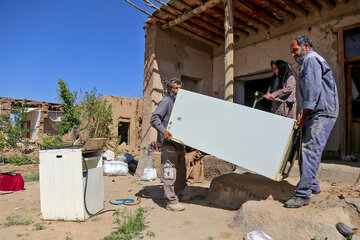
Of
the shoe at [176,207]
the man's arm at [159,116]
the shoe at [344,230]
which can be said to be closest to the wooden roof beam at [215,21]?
the man's arm at [159,116]

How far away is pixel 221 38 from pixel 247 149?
17.2 feet

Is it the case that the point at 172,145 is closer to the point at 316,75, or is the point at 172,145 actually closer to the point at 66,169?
the point at 66,169

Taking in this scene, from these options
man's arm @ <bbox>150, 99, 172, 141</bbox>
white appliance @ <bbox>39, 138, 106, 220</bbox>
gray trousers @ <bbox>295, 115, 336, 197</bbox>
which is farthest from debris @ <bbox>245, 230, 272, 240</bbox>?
white appliance @ <bbox>39, 138, 106, 220</bbox>

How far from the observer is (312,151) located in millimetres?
2432

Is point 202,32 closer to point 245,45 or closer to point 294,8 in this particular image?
point 245,45

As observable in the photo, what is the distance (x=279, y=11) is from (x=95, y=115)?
8439mm

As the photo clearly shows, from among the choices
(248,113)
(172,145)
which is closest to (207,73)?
(172,145)

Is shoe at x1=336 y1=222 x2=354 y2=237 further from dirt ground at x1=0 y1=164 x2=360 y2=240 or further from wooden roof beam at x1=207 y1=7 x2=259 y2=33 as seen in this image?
wooden roof beam at x1=207 y1=7 x2=259 y2=33

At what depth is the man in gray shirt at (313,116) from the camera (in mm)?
2424

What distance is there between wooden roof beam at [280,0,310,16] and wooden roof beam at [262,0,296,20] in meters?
0.16

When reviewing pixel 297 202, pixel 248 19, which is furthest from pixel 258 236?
pixel 248 19

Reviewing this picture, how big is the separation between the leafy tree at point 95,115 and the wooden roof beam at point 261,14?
297 inches

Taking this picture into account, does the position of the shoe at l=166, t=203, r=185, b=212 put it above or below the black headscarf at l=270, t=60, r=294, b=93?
below

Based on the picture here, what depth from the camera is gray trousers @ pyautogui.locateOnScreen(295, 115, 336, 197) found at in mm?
2422
